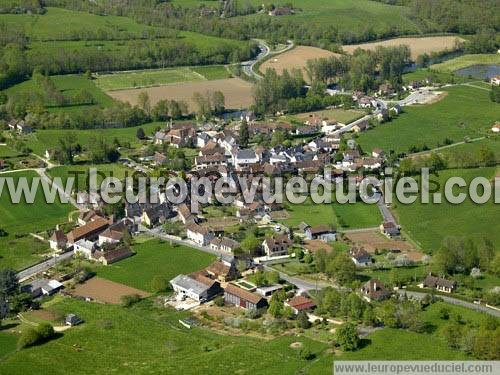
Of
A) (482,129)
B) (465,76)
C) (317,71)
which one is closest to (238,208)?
(482,129)

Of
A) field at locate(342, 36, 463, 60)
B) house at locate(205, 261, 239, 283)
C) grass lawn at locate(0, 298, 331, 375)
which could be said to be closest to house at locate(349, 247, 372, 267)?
house at locate(205, 261, 239, 283)

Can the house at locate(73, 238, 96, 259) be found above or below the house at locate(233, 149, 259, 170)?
below

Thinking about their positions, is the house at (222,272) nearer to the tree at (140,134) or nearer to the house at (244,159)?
the house at (244,159)

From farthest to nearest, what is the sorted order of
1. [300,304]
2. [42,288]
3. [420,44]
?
[420,44] → [42,288] → [300,304]

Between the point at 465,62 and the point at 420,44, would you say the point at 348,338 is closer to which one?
the point at 465,62

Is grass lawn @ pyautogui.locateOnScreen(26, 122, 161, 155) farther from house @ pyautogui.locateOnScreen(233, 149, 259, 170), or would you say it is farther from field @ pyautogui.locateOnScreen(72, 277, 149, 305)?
field @ pyautogui.locateOnScreen(72, 277, 149, 305)

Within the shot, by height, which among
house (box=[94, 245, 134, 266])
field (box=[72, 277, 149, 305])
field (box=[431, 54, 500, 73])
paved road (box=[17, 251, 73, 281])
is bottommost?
field (box=[72, 277, 149, 305])

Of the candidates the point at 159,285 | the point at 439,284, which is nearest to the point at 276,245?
the point at 159,285
